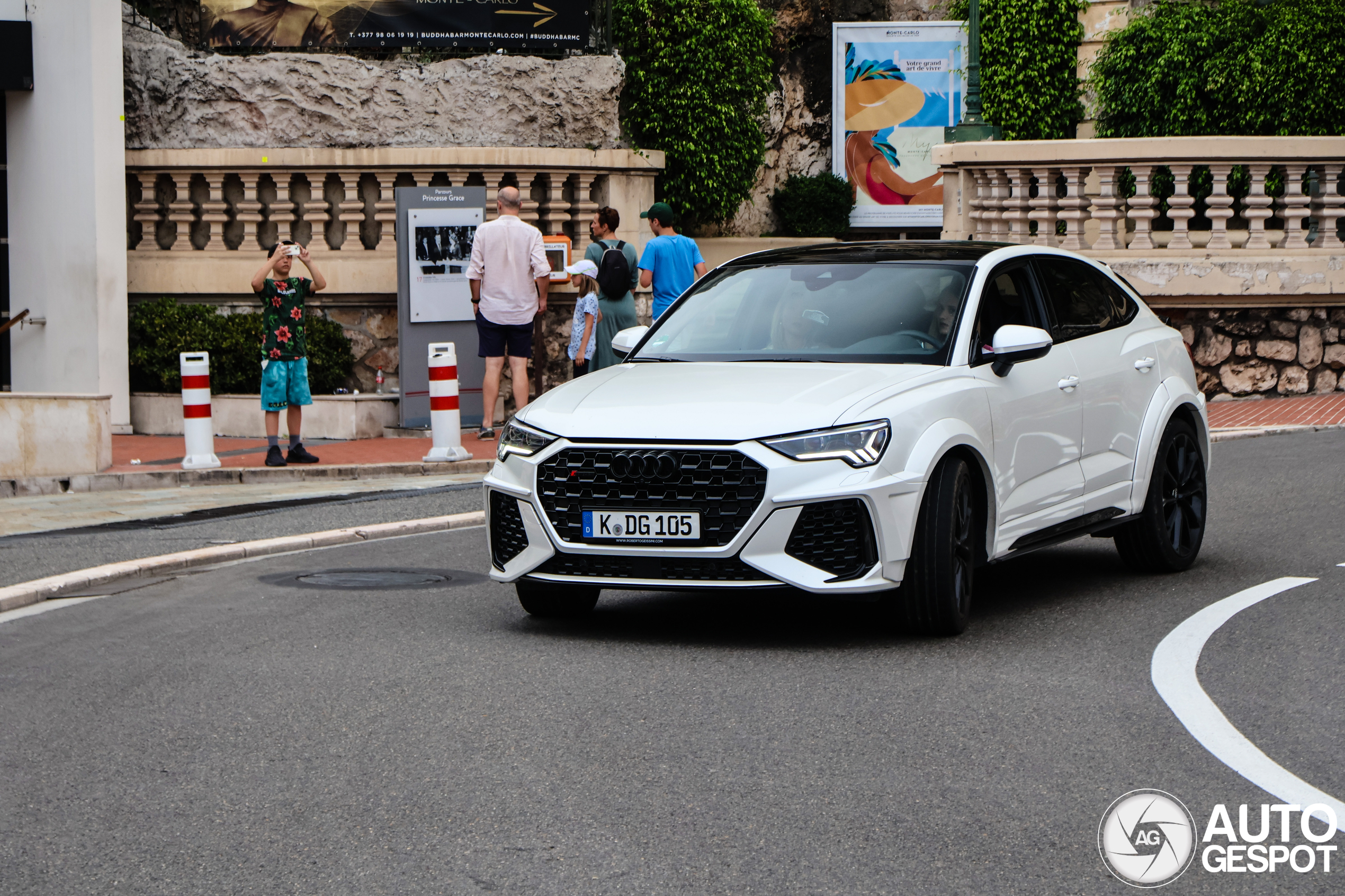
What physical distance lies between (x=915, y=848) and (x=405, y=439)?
41.8ft

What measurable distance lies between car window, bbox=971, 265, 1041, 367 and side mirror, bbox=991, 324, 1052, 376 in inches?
2.6

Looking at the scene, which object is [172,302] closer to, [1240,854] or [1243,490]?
[1243,490]

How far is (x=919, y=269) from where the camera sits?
834cm

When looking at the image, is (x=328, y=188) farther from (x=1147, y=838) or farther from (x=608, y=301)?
(x=1147, y=838)

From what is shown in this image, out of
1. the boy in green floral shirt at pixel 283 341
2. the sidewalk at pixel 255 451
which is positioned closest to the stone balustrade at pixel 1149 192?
the sidewalk at pixel 255 451

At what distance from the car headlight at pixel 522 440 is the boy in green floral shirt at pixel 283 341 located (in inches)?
273

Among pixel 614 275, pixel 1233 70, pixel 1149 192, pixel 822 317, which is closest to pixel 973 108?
pixel 1149 192

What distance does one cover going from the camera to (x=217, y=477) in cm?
1415

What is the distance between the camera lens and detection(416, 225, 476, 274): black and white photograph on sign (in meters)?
17.2

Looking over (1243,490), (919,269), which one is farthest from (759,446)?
(1243,490)

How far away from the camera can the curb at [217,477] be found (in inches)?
540

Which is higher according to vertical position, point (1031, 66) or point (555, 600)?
point (1031, 66)

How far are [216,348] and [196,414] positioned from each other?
3559mm

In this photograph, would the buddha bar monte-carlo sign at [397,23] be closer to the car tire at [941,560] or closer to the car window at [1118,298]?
the car window at [1118,298]
